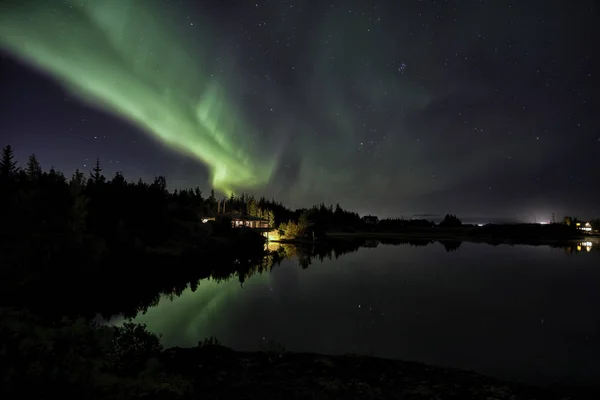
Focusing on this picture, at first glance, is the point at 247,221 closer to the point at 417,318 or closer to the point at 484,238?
the point at 484,238

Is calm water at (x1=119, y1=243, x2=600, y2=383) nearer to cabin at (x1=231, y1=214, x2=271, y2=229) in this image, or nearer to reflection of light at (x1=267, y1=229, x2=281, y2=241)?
cabin at (x1=231, y1=214, x2=271, y2=229)

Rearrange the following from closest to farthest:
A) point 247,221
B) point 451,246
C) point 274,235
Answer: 1. point 451,246
2. point 274,235
3. point 247,221

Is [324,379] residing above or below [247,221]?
below

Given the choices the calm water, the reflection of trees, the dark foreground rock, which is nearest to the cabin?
the reflection of trees

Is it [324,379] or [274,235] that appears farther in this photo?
[274,235]

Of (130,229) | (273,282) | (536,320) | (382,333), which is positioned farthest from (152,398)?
(130,229)

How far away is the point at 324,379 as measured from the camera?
1013 centimetres

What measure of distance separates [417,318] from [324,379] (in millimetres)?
13093

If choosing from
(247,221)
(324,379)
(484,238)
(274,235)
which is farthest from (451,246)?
(324,379)

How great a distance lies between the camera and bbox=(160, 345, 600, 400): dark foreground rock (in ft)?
30.0

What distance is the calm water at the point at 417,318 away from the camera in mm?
15133

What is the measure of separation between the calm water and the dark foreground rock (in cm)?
312

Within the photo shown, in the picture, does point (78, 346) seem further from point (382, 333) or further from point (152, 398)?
Answer: point (382, 333)

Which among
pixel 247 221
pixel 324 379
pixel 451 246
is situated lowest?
pixel 324 379
